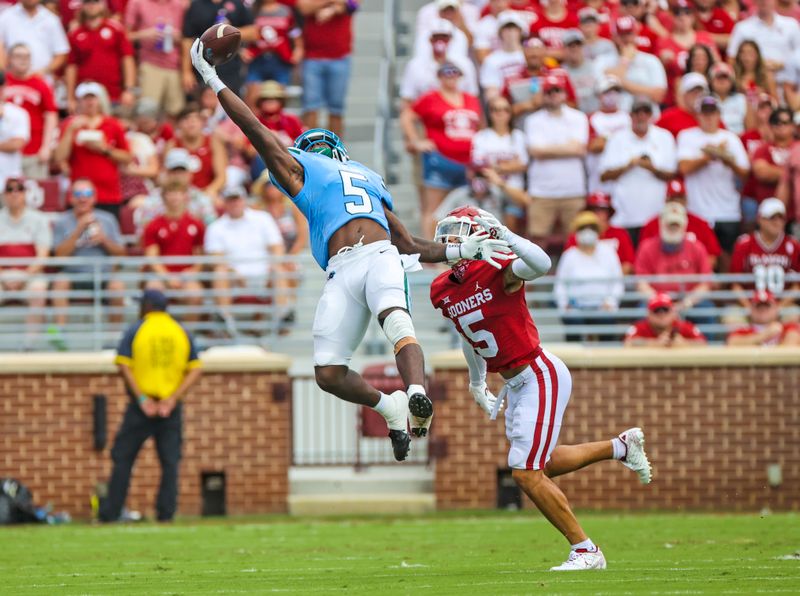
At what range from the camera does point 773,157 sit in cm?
1730

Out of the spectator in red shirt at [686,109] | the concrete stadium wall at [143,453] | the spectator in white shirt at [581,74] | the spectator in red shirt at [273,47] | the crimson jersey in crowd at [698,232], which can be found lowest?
the concrete stadium wall at [143,453]

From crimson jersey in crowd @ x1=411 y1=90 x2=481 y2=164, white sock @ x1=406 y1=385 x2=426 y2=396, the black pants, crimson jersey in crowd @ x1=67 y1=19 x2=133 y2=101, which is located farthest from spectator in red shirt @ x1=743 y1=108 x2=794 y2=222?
white sock @ x1=406 y1=385 x2=426 y2=396

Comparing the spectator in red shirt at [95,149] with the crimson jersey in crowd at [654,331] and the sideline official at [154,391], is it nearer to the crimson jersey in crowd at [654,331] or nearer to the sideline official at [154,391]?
the sideline official at [154,391]

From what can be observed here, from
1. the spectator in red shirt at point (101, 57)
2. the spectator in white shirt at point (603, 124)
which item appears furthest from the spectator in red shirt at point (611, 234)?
the spectator in red shirt at point (101, 57)

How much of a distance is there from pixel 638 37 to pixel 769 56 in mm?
1614

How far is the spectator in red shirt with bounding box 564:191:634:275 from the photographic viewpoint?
16.8 metres

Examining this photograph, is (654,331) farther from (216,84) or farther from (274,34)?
(216,84)

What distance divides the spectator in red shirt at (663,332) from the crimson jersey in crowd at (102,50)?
6789mm

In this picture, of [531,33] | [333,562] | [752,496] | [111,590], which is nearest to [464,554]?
[333,562]

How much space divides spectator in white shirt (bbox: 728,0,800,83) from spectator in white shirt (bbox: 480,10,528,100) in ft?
9.02

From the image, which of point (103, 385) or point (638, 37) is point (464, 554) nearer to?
point (103, 385)

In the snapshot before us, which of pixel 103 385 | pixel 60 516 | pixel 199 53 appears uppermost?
pixel 199 53

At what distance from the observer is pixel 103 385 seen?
1645cm

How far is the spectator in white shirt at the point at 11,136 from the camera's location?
17469 millimetres
